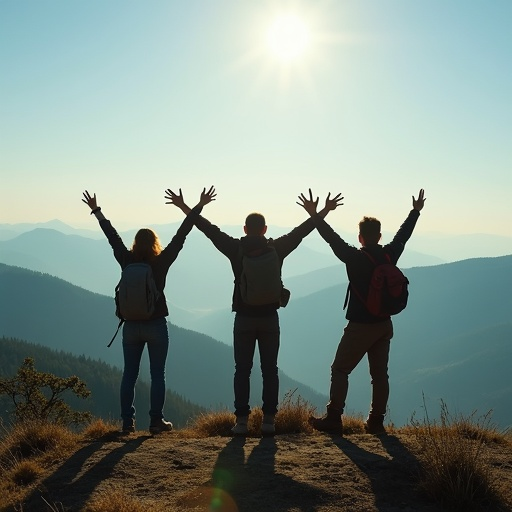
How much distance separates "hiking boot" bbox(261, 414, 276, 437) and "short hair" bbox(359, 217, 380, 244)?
296 cm

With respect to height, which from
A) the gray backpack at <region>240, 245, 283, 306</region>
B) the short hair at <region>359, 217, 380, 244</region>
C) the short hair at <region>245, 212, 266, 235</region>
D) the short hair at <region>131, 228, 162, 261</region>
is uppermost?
the short hair at <region>359, 217, 380, 244</region>

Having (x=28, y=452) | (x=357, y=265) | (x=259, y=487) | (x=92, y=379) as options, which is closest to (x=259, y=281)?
(x=357, y=265)

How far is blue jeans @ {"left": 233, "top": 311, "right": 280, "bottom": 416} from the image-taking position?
24.2 ft

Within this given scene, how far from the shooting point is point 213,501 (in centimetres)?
484

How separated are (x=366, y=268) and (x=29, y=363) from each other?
686 inches

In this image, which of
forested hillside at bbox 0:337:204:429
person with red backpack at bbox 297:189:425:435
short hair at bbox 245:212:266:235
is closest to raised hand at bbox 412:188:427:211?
person with red backpack at bbox 297:189:425:435

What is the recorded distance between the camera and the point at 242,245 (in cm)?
743

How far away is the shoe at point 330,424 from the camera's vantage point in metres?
7.68

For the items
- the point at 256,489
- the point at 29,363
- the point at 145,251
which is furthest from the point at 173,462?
the point at 29,363

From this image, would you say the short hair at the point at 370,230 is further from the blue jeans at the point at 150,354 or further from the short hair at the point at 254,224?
the blue jeans at the point at 150,354

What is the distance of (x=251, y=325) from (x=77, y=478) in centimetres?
294

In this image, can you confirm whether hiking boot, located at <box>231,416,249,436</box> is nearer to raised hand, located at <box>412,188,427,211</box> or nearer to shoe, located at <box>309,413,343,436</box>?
shoe, located at <box>309,413,343,436</box>

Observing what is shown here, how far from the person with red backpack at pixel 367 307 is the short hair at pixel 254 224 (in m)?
0.78

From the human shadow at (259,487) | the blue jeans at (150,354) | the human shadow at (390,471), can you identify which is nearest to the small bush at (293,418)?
the human shadow at (390,471)
